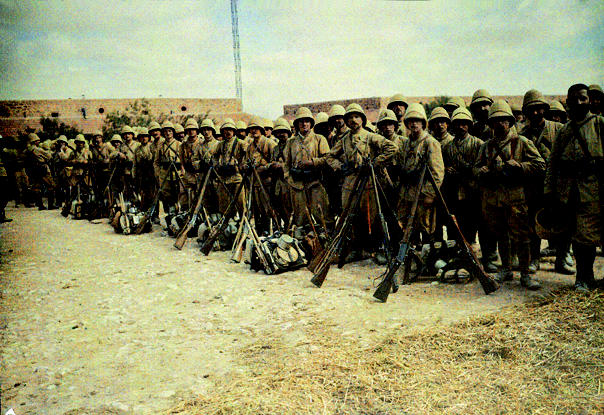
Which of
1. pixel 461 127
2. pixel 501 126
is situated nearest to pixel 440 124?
pixel 461 127

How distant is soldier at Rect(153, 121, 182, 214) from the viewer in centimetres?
1076

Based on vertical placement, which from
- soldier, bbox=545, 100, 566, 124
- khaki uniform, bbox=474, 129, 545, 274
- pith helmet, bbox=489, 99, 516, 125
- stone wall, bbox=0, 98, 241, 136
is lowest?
khaki uniform, bbox=474, 129, 545, 274

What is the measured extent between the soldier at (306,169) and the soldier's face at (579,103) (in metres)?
3.70

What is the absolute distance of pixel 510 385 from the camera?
3.09 m

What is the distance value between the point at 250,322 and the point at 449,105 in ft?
17.6

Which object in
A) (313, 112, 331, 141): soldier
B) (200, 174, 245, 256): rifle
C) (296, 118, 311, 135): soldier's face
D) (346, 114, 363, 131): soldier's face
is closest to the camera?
(346, 114, 363, 131): soldier's face

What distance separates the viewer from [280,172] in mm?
8484

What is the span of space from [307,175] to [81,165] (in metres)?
10.2

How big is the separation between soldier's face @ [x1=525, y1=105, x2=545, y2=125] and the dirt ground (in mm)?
2143

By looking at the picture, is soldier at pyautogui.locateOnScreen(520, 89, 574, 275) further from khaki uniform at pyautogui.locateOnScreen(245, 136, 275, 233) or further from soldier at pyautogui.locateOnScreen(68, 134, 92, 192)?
soldier at pyautogui.locateOnScreen(68, 134, 92, 192)

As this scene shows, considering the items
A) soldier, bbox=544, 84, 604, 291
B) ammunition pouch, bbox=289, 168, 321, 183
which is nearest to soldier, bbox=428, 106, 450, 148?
soldier, bbox=544, 84, 604, 291

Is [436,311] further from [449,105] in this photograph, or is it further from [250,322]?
[449,105]

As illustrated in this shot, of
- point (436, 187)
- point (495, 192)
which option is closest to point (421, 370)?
point (436, 187)

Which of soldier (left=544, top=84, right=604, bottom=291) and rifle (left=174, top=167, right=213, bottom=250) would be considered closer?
soldier (left=544, top=84, right=604, bottom=291)
